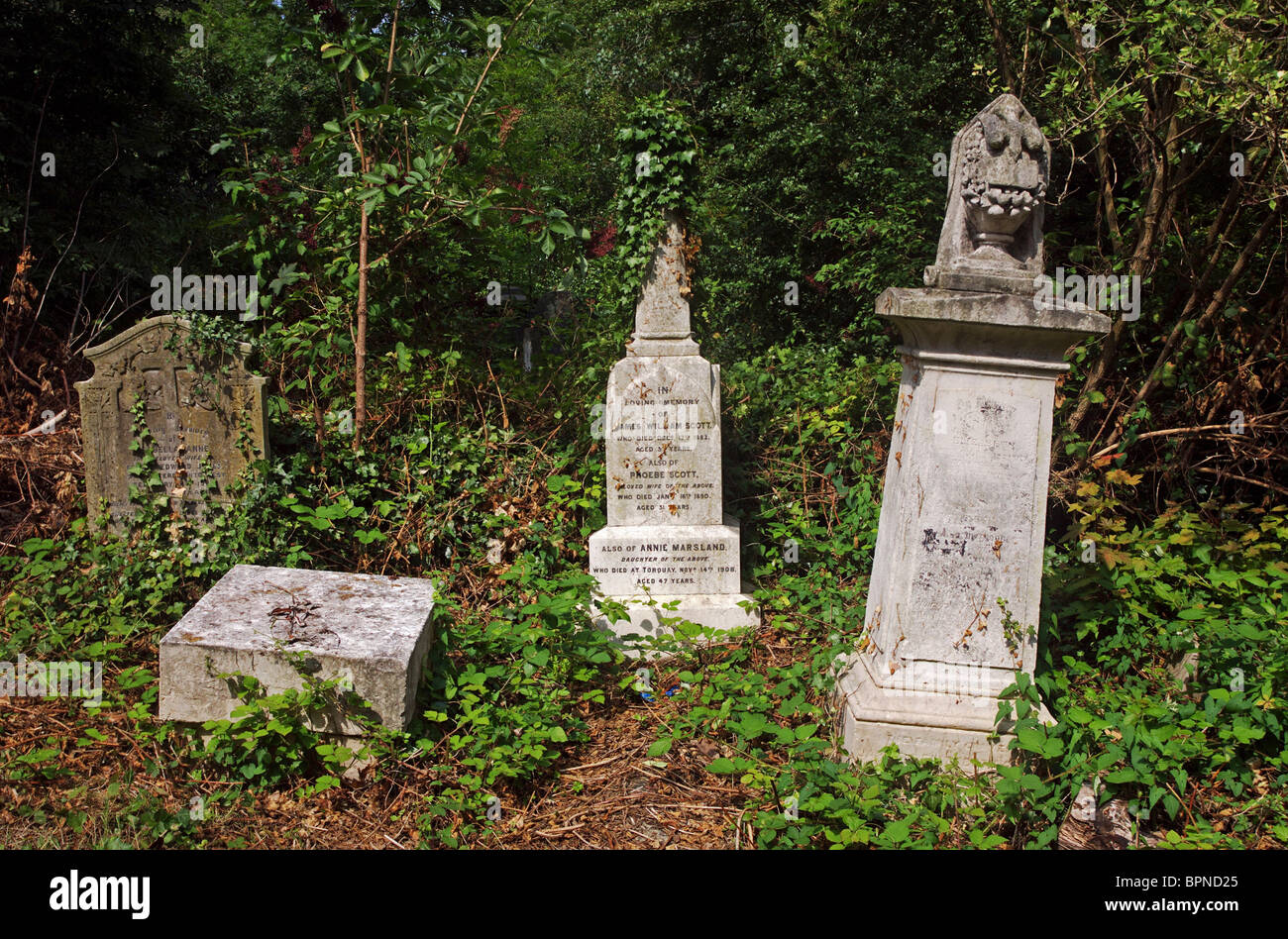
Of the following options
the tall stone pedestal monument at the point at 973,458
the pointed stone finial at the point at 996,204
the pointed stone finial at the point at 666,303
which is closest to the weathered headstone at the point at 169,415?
the pointed stone finial at the point at 666,303

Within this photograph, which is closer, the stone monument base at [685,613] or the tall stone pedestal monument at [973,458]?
the tall stone pedestal monument at [973,458]

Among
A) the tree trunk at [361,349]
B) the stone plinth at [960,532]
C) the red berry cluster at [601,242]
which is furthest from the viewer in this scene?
the red berry cluster at [601,242]

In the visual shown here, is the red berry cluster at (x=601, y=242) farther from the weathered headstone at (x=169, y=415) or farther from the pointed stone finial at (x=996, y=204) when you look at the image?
the pointed stone finial at (x=996, y=204)

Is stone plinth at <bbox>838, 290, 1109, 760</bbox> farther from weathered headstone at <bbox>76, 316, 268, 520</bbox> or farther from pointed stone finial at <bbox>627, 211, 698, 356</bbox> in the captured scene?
weathered headstone at <bbox>76, 316, 268, 520</bbox>

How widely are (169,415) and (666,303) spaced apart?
10.1 ft

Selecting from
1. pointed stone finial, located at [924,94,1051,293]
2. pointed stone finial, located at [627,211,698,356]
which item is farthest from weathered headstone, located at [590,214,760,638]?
pointed stone finial, located at [924,94,1051,293]

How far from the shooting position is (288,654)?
3879mm

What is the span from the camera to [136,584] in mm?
5316

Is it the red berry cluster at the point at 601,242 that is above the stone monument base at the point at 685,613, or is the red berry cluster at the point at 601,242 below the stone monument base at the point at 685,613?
above

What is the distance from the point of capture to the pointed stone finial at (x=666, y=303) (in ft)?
18.3

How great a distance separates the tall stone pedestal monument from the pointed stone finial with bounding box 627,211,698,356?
1859 millimetres

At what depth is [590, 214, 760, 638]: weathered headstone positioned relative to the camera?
18.5 feet

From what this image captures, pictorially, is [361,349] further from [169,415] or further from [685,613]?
[685,613]

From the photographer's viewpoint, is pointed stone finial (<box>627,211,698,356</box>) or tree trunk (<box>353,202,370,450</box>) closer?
pointed stone finial (<box>627,211,698,356</box>)
